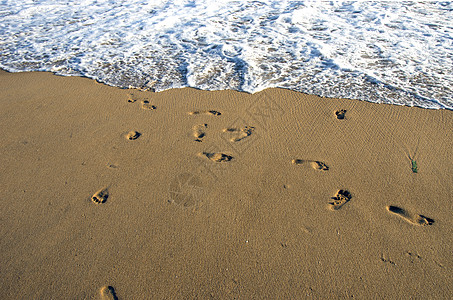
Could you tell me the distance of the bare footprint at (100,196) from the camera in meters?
2.68

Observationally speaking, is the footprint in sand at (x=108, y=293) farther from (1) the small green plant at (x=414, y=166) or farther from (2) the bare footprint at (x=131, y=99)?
(1) the small green plant at (x=414, y=166)

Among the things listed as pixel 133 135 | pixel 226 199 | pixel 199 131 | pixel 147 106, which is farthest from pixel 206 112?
pixel 226 199

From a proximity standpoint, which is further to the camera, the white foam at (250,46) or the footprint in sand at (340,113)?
the white foam at (250,46)

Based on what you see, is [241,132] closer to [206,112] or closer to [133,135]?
[206,112]

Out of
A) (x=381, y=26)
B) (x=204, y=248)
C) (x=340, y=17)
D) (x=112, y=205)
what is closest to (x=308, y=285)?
(x=204, y=248)

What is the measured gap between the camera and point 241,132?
3.40m

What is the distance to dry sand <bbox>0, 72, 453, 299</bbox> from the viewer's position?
2.08 m

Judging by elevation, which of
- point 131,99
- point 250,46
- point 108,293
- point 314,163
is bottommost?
point 108,293

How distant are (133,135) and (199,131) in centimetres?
77

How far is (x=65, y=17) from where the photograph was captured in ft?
24.4

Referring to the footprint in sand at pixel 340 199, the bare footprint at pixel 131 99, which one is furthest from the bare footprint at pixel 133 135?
the footprint in sand at pixel 340 199

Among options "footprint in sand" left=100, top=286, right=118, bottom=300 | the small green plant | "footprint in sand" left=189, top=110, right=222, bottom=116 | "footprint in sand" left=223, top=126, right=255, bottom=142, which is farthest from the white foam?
"footprint in sand" left=100, top=286, right=118, bottom=300

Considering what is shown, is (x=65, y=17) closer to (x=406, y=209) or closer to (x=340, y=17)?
(x=340, y=17)

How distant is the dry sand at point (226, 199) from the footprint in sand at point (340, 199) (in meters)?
0.02
